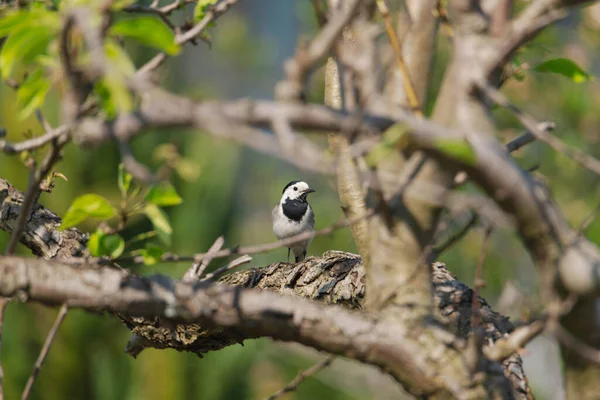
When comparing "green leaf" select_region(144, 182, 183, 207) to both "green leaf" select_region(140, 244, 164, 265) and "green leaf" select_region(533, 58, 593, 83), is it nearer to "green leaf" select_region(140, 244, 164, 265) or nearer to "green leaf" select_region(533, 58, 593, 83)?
"green leaf" select_region(140, 244, 164, 265)

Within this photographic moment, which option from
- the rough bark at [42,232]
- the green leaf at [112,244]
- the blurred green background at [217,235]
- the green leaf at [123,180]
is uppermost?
the green leaf at [123,180]

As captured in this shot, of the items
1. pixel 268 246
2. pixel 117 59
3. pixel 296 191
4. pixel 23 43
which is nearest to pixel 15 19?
pixel 23 43

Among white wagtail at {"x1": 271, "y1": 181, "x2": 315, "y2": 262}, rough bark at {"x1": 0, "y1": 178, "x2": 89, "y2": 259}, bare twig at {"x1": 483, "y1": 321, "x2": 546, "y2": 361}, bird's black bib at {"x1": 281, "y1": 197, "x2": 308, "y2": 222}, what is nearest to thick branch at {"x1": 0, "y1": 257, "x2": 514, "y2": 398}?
bare twig at {"x1": 483, "y1": 321, "x2": 546, "y2": 361}

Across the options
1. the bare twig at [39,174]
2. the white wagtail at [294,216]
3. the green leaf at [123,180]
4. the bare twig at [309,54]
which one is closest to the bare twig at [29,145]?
the bare twig at [39,174]

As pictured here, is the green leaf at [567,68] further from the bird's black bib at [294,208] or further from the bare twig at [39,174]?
the bird's black bib at [294,208]

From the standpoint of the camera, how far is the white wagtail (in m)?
5.62

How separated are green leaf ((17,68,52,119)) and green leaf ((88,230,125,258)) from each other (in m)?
0.30

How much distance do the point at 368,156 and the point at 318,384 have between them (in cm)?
596

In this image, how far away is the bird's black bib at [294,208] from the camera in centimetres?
576

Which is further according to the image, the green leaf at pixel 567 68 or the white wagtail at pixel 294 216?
the white wagtail at pixel 294 216

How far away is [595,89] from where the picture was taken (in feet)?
23.2

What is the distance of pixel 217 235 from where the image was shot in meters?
5.63

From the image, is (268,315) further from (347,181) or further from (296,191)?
(296,191)

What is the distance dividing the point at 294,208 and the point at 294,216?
0.15 metres
